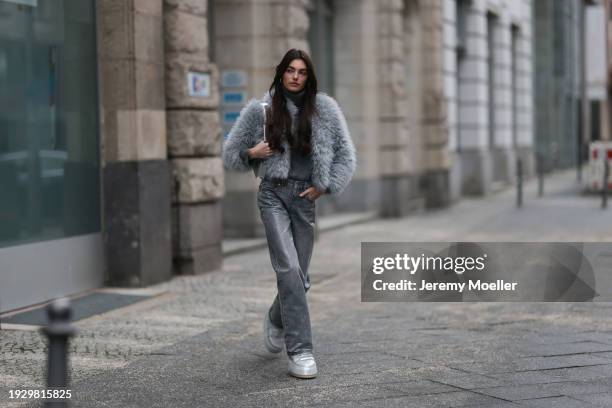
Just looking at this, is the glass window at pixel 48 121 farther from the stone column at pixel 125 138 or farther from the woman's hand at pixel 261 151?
the woman's hand at pixel 261 151

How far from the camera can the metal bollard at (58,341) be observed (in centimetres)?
322

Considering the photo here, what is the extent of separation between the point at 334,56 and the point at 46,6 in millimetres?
9262

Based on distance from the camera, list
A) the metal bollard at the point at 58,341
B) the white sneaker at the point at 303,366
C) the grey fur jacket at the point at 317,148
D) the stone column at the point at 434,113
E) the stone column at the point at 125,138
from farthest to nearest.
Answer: the stone column at the point at 434,113 → the stone column at the point at 125,138 → the grey fur jacket at the point at 317,148 → the white sneaker at the point at 303,366 → the metal bollard at the point at 58,341

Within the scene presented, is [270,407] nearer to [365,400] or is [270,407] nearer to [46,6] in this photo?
[365,400]

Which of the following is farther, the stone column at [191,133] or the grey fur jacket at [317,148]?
the stone column at [191,133]

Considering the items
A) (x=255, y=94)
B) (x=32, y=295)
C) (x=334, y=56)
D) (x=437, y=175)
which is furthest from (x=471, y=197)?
(x=32, y=295)

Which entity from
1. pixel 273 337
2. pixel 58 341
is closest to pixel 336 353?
pixel 273 337

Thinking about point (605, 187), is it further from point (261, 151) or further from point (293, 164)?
point (261, 151)

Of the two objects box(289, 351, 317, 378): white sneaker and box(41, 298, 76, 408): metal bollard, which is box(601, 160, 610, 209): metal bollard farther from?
box(41, 298, 76, 408): metal bollard

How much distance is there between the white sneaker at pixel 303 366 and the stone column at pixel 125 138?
12.9 feet

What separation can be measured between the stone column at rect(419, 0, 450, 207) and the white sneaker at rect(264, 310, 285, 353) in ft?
46.4

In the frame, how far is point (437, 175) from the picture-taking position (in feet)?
66.6

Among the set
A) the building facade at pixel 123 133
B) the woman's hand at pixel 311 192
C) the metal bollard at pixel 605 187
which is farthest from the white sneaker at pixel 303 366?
the metal bollard at pixel 605 187

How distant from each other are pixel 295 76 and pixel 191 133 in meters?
4.57
